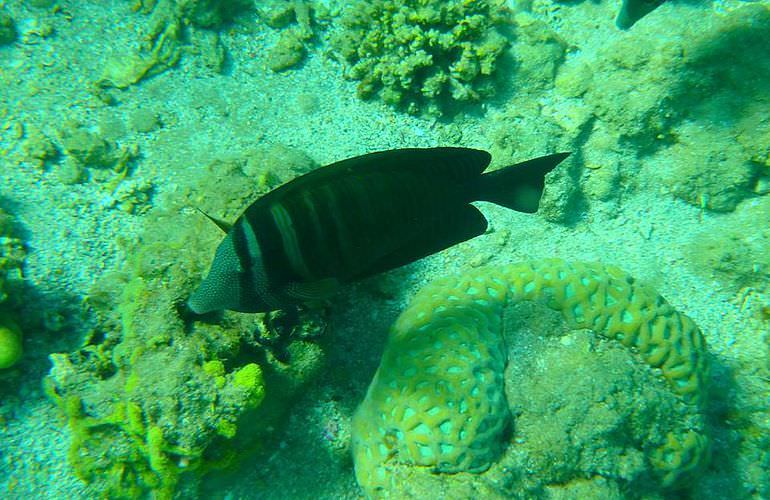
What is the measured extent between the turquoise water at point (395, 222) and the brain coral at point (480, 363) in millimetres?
47

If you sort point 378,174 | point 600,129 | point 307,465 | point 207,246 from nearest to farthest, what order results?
point 378,174 → point 207,246 → point 307,465 → point 600,129

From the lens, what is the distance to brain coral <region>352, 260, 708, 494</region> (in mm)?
2420

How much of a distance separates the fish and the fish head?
411 cm

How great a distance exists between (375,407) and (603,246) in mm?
2765

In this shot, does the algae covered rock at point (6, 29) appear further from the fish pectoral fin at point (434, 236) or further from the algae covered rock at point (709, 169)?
the algae covered rock at point (709, 169)

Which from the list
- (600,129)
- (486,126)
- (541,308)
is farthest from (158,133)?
(600,129)

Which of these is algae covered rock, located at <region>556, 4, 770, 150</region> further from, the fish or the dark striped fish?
the dark striped fish

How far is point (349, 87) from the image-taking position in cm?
476

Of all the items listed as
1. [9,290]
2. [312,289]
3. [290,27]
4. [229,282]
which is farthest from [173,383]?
[290,27]

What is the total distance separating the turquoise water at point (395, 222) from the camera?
2.51m

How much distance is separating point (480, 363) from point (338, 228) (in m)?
1.40

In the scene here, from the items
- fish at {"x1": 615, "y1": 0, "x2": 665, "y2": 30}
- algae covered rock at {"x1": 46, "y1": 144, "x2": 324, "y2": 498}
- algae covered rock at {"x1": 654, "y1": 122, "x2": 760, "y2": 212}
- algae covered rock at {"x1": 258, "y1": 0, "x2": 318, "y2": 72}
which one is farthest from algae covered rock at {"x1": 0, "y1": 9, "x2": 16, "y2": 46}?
algae covered rock at {"x1": 654, "y1": 122, "x2": 760, "y2": 212}

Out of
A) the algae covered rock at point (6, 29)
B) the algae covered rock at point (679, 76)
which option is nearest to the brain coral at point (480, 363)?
the algae covered rock at point (679, 76)

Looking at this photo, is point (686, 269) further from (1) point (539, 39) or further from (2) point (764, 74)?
(1) point (539, 39)
